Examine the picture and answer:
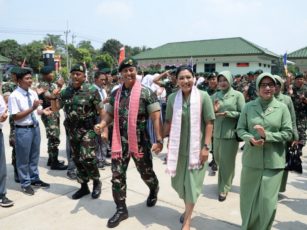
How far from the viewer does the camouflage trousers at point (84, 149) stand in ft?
14.2

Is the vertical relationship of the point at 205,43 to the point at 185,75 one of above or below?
above

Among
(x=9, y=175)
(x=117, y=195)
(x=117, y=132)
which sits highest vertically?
(x=117, y=132)

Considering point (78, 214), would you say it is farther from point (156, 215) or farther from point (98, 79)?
point (98, 79)

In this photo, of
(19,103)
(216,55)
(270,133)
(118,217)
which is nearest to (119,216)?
(118,217)

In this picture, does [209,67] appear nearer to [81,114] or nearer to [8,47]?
[81,114]

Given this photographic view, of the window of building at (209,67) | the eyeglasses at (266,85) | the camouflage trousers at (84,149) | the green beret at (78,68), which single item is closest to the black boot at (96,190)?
the camouflage trousers at (84,149)

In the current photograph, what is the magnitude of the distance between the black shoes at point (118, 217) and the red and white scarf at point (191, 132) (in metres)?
0.81

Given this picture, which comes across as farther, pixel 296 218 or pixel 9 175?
pixel 9 175

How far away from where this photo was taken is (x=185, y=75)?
342cm

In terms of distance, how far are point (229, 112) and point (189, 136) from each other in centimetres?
122

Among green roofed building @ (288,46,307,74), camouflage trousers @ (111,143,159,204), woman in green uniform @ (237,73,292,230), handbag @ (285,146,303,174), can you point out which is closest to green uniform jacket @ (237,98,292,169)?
woman in green uniform @ (237,73,292,230)

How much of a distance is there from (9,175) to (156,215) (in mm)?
3099

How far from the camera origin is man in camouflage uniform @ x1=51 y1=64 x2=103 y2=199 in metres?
4.30

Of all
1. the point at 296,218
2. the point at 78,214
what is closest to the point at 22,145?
the point at 78,214
